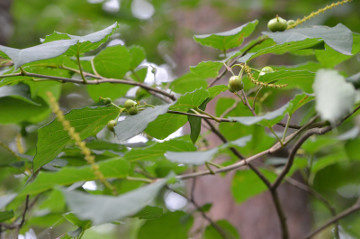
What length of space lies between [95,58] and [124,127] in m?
0.38

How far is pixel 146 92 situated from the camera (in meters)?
1.30

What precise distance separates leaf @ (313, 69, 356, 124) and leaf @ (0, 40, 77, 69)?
0.51 meters

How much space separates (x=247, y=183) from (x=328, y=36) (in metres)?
0.86

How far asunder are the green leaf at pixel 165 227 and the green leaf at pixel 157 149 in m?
0.62

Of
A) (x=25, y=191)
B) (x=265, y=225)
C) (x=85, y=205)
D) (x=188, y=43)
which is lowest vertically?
(x=265, y=225)

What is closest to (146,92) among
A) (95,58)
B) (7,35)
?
(95,58)

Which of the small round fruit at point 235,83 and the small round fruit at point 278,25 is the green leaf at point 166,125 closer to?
the small round fruit at point 235,83

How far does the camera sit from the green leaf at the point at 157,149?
31.5 inches

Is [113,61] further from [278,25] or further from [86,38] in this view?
[278,25]

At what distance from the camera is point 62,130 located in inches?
36.2

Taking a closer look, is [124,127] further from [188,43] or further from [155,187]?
[188,43]

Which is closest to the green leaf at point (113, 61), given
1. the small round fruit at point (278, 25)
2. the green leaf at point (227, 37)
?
the green leaf at point (227, 37)

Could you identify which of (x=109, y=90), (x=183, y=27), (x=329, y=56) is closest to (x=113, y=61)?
(x=109, y=90)

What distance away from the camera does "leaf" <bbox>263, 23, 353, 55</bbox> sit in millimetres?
899
